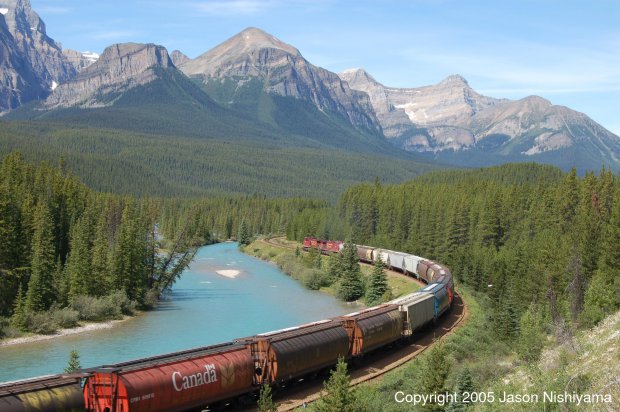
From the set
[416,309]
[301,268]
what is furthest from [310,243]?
[416,309]

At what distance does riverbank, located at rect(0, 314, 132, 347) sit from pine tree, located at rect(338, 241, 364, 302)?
93.5ft

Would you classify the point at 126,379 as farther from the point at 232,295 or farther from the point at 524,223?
the point at 524,223

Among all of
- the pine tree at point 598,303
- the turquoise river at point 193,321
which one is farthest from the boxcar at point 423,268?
the pine tree at point 598,303

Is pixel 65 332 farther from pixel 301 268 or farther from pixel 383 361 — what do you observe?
pixel 301 268

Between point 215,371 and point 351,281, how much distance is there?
59414mm

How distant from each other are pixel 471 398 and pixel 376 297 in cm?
5482

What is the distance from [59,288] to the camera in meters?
73.9

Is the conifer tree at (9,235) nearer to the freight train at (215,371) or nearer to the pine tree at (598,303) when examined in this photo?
the freight train at (215,371)

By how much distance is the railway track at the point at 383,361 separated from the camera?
38.4 metres

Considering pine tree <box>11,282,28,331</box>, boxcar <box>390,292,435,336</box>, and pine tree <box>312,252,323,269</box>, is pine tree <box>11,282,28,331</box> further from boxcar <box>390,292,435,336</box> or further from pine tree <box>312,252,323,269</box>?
pine tree <box>312,252,323,269</box>

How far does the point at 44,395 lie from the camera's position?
89.5 feet

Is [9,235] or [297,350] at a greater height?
[9,235]

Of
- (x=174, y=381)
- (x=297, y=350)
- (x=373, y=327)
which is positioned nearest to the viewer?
(x=174, y=381)

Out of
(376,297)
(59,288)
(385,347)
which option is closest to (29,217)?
(59,288)
